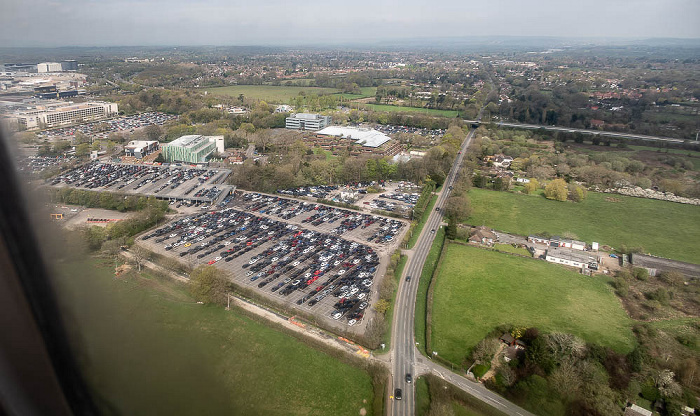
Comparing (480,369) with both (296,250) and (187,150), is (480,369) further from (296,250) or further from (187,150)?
(187,150)

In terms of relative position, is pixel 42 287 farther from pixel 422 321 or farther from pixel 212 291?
pixel 422 321

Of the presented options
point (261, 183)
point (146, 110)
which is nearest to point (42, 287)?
point (261, 183)

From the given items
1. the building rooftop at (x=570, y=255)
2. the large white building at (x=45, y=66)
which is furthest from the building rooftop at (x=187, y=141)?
the building rooftop at (x=570, y=255)

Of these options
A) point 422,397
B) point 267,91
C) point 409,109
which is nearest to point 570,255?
point 422,397

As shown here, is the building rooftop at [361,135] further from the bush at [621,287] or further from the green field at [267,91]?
the bush at [621,287]

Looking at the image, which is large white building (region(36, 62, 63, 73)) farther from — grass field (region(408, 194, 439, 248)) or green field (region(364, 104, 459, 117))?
green field (region(364, 104, 459, 117))

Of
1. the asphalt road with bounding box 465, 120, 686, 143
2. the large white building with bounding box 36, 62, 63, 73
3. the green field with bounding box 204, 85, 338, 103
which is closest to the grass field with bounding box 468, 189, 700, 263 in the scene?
the asphalt road with bounding box 465, 120, 686, 143
